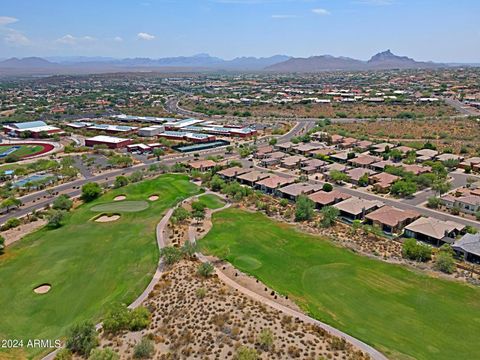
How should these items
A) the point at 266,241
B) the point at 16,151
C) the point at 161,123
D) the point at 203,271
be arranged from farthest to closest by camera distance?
the point at 161,123, the point at 16,151, the point at 266,241, the point at 203,271

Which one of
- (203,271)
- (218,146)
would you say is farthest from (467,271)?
(218,146)

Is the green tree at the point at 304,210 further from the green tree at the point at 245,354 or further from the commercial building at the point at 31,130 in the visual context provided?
the commercial building at the point at 31,130

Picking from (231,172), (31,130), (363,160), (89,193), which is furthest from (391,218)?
(31,130)

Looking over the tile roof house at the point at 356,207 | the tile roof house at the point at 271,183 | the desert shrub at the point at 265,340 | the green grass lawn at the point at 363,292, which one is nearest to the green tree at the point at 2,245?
the green grass lawn at the point at 363,292

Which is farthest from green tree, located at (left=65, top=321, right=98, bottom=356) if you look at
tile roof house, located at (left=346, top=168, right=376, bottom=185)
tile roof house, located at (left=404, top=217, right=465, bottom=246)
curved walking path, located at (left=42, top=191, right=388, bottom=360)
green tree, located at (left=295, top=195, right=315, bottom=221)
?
tile roof house, located at (left=346, top=168, right=376, bottom=185)

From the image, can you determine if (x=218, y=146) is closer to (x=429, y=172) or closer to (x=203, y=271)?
(x=429, y=172)

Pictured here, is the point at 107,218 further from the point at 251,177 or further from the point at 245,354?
the point at 245,354
